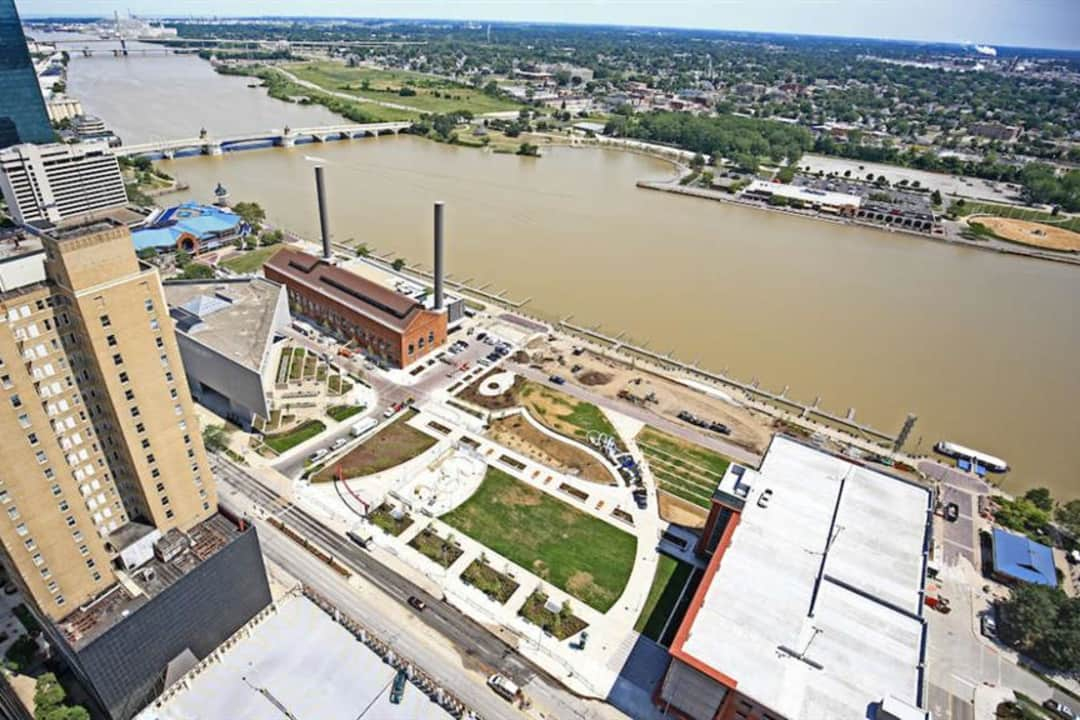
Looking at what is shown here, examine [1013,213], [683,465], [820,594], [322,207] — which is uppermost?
[322,207]

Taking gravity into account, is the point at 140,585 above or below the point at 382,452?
above

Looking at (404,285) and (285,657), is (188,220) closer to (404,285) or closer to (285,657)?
(404,285)

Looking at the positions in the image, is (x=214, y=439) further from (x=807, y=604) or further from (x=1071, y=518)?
(x=1071, y=518)

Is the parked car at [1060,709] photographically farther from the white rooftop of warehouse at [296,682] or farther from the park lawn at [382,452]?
the park lawn at [382,452]

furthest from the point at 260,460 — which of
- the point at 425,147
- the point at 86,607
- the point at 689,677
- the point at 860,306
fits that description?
the point at 425,147

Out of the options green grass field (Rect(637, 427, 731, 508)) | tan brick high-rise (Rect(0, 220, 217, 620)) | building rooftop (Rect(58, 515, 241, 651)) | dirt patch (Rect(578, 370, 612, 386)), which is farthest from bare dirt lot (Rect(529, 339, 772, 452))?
tan brick high-rise (Rect(0, 220, 217, 620))

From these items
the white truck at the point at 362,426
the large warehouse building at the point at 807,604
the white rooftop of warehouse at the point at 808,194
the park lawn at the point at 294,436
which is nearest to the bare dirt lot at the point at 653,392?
the large warehouse building at the point at 807,604

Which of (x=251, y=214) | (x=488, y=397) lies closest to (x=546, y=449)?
(x=488, y=397)
